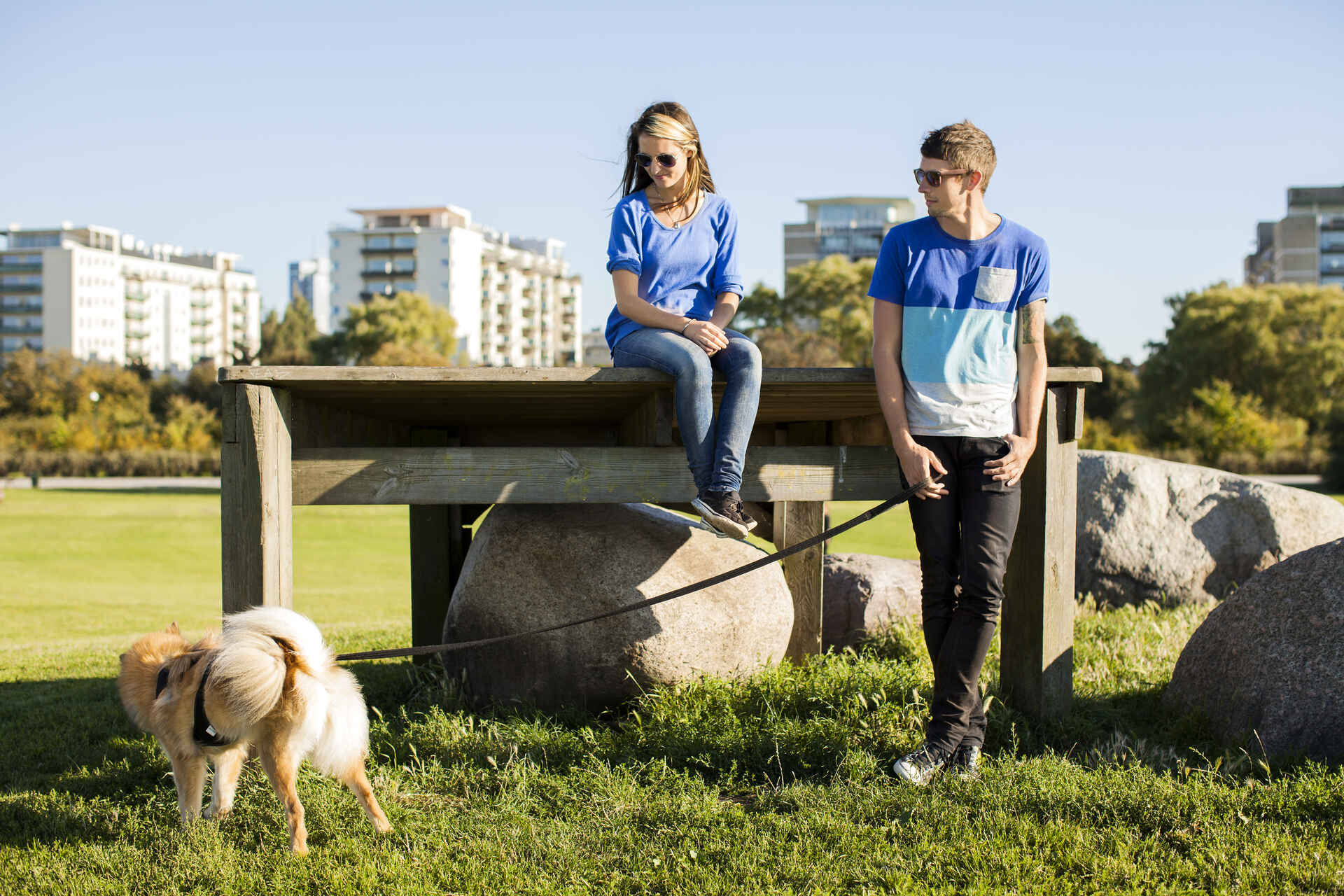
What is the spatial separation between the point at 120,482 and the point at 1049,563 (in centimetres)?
4979

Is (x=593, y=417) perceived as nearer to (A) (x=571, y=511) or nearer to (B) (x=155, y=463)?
(A) (x=571, y=511)

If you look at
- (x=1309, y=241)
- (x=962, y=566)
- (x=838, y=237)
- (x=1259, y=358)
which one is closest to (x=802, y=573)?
(x=962, y=566)

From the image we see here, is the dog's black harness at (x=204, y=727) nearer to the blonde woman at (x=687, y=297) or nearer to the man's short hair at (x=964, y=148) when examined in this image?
the blonde woman at (x=687, y=297)

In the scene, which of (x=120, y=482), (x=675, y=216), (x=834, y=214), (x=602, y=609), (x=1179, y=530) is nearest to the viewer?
(x=675, y=216)

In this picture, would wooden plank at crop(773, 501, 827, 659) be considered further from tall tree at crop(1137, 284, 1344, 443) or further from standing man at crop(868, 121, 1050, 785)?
tall tree at crop(1137, 284, 1344, 443)

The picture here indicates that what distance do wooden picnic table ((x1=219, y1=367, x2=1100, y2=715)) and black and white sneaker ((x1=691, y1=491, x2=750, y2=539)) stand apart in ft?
1.58

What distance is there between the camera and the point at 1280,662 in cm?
460

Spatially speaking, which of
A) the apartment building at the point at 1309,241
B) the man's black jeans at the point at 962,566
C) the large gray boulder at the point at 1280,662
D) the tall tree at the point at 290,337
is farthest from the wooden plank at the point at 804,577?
the apartment building at the point at 1309,241

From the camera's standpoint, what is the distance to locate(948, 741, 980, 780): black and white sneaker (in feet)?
13.7

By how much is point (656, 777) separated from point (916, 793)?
Result: 107 cm

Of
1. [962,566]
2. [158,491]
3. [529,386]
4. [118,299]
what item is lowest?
[158,491]

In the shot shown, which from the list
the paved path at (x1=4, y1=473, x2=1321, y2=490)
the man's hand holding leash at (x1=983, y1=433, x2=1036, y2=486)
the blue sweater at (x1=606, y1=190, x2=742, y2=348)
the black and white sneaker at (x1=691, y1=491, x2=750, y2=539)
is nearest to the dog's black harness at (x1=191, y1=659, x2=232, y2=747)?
the black and white sneaker at (x1=691, y1=491, x2=750, y2=539)

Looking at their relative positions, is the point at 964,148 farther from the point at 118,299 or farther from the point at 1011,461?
the point at 118,299

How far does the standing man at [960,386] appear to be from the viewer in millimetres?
4250
